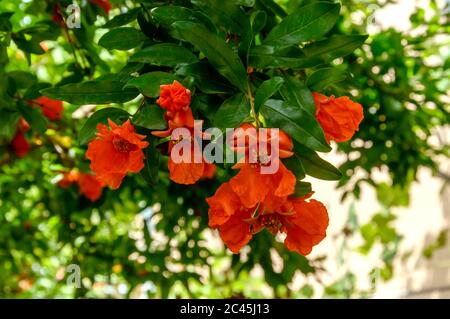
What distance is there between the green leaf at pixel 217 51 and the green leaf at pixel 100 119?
0.51ft

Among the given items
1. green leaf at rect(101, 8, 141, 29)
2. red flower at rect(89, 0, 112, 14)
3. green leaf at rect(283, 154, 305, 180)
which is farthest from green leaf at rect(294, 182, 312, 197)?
red flower at rect(89, 0, 112, 14)

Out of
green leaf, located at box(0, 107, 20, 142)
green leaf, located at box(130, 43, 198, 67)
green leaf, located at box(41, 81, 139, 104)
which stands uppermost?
green leaf, located at box(130, 43, 198, 67)

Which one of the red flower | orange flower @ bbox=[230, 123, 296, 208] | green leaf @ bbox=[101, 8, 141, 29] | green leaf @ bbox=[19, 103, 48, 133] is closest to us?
orange flower @ bbox=[230, 123, 296, 208]

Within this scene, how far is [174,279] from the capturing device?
161cm

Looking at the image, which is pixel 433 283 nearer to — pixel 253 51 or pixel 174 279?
pixel 174 279

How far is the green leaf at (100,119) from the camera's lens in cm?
82

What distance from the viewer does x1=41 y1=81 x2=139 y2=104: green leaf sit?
79cm

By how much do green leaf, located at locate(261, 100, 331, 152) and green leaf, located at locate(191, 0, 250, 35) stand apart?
0.15m

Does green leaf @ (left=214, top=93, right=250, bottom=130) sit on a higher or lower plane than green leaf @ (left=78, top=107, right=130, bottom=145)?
higher

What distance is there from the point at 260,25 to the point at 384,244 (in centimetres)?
181

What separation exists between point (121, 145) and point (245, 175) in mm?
166

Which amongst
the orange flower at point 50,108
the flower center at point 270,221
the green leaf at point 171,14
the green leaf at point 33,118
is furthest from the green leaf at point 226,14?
the orange flower at point 50,108

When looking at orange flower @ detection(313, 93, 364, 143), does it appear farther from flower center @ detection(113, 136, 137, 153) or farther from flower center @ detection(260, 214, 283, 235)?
flower center @ detection(113, 136, 137, 153)
